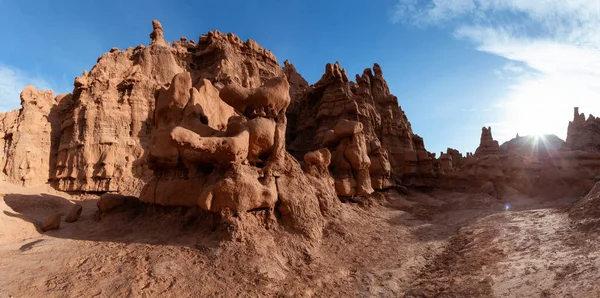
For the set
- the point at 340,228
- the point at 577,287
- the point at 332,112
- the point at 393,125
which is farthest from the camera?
the point at 393,125

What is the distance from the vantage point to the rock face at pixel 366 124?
15196mm

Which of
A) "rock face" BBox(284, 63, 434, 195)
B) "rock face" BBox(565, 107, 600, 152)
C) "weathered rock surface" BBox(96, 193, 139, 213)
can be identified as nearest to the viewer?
"weathered rock surface" BBox(96, 193, 139, 213)

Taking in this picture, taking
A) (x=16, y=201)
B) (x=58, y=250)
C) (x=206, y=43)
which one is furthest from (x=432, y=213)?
(x=206, y=43)

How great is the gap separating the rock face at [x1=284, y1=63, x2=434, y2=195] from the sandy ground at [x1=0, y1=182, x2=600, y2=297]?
21.0 feet

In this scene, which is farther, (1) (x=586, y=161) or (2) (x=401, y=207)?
(1) (x=586, y=161)

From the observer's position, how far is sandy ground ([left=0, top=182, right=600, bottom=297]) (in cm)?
469

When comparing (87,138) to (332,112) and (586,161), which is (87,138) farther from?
(586,161)

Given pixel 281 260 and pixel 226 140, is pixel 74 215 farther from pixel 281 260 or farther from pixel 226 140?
pixel 281 260

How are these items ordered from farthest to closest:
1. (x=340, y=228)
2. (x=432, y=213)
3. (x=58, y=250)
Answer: (x=432, y=213)
(x=340, y=228)
(x=58, y=250)

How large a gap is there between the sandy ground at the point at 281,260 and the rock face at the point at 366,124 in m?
6.39

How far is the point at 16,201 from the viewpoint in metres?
9.61

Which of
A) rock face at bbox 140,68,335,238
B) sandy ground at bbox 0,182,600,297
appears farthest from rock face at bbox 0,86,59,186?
rock face at bbox 140,68,335,238

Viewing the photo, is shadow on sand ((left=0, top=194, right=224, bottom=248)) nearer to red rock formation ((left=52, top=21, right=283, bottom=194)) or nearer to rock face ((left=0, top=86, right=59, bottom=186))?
red rock formation ((left=52, top=21, right=283, bottom=194))

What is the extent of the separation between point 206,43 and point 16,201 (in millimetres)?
16667
